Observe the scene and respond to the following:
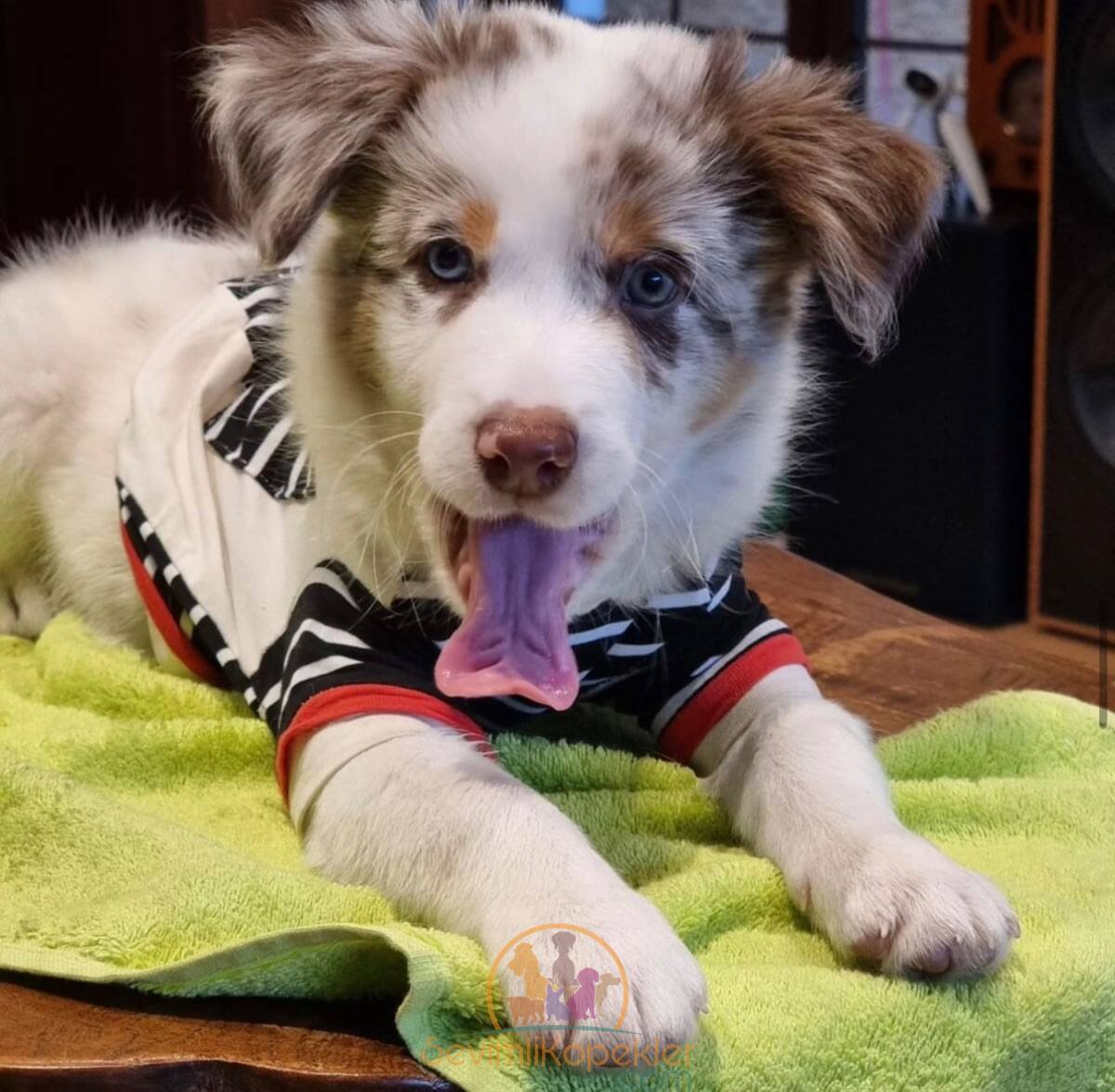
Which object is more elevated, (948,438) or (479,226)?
(479,226)

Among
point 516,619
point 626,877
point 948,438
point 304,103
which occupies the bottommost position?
point 948,438

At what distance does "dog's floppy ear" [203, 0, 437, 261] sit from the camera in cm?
184

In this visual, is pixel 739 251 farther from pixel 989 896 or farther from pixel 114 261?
pixel 114 261

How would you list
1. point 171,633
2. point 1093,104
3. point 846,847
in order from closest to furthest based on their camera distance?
point 846,847 → point 171,633 → point 1093,104

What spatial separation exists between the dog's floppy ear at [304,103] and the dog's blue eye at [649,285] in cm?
35

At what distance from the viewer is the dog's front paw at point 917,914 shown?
1524 mm

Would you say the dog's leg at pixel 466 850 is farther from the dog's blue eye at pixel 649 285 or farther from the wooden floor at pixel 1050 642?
the wooden floor at pixel 1050 642

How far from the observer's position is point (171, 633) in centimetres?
225

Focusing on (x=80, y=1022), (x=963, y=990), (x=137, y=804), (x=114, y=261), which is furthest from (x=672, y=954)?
(x=114, y=261)

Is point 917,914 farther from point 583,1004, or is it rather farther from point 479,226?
point 479,226

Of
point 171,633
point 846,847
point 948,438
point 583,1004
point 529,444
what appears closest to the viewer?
point 583,1004

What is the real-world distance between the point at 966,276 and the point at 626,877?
Answer: 2.51 metres

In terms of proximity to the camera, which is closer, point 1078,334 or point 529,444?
point 529,444

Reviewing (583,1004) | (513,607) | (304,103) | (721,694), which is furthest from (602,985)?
(304,103)
